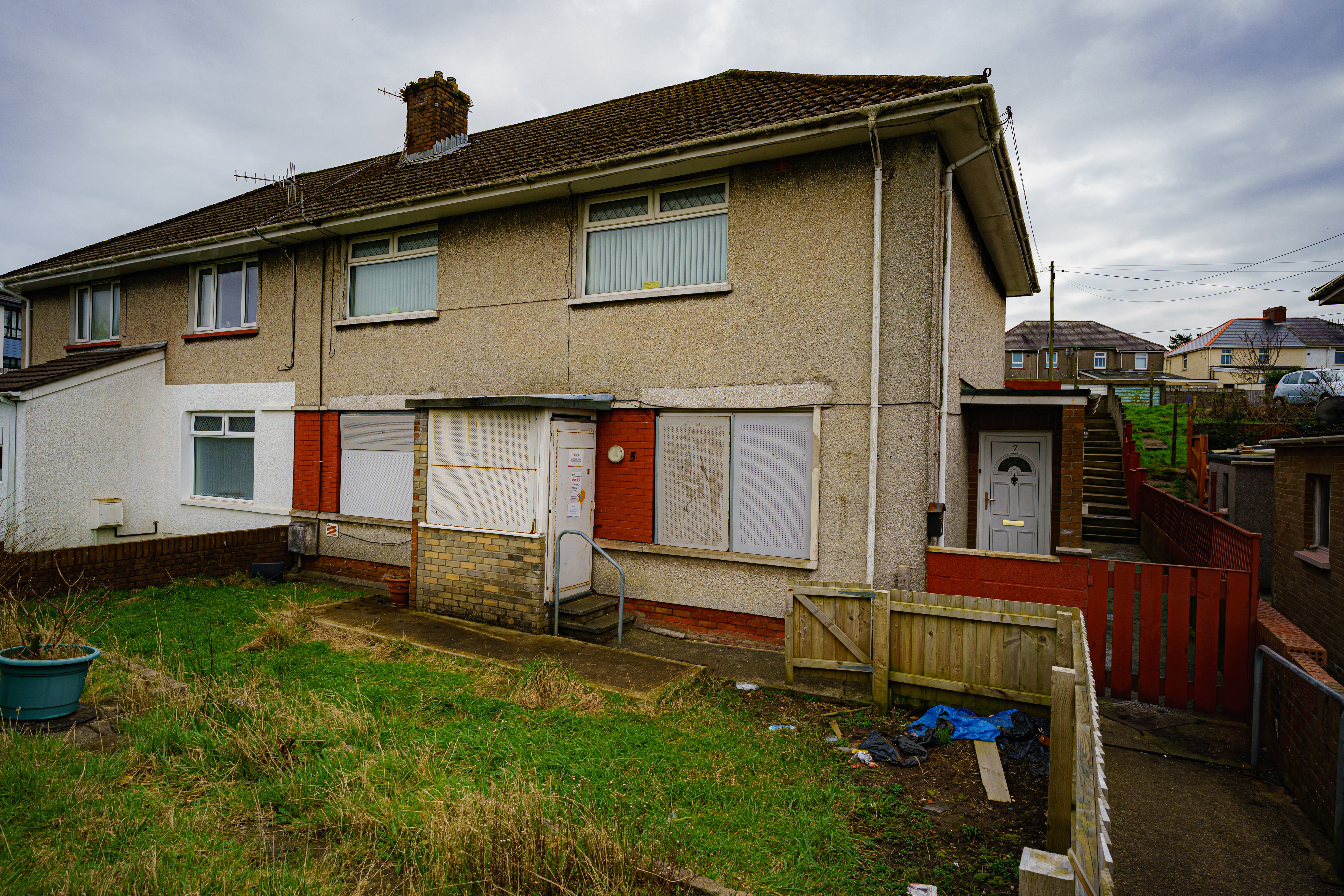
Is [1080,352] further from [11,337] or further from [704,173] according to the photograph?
[11,337]

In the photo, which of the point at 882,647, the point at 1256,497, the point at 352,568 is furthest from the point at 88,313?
the point at 1256,497

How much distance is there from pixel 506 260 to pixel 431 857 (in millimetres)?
7465

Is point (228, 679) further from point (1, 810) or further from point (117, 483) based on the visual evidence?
point (117, 483)

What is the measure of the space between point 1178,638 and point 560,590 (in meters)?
5.93

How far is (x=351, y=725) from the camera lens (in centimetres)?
486

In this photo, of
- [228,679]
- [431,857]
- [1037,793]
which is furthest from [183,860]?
[1037,793]

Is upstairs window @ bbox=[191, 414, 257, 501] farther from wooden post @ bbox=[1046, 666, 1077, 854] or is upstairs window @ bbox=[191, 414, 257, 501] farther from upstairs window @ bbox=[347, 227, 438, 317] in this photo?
wooden post @ bbox=[1046, 666, 1077, 854]

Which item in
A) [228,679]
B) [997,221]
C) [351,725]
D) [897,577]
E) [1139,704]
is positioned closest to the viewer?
[351,725]

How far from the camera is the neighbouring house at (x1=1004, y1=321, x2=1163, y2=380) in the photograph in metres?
50.7

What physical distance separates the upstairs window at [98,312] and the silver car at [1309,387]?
86.5ft

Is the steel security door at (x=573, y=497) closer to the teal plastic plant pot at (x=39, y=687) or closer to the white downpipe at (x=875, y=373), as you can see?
the white downpipe at (x=875, y=373)

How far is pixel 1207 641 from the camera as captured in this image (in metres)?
5.79

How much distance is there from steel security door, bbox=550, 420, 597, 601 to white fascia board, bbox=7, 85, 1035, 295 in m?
2.92

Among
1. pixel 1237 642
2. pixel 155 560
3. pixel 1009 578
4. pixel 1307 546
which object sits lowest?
pixel 155 560
